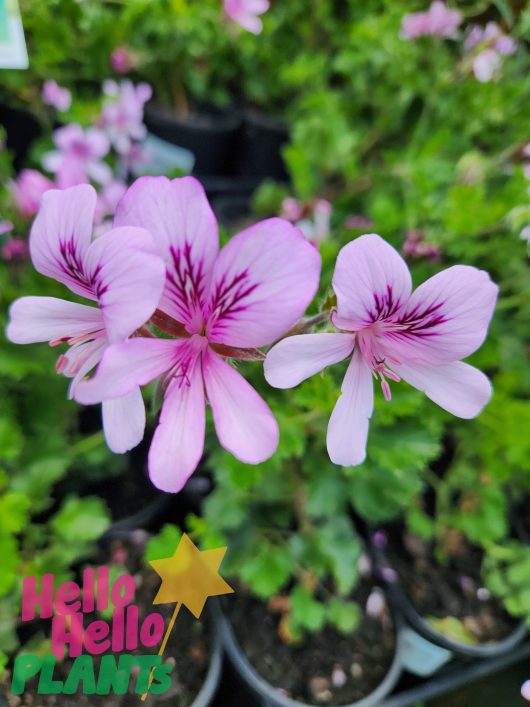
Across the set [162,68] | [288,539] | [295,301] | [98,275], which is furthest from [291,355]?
[162,68]

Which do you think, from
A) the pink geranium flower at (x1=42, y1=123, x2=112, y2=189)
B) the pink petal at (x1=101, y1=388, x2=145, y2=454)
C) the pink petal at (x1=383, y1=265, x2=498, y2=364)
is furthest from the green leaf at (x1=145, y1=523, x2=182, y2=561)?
the pink geranium flower at (x1=42, y1=123, x2=112, y2=189)

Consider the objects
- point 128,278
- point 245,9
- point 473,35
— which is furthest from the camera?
point 245,9

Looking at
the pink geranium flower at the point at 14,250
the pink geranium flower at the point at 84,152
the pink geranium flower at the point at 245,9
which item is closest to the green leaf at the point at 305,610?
the pink geranium flower at the point at 14,250

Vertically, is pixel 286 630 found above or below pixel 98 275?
below

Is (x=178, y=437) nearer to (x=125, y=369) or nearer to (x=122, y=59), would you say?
(x=125, y=369)

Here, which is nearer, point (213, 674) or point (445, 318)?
point (445, 318)

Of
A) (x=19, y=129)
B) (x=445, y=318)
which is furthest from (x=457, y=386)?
(x=19, y=129)

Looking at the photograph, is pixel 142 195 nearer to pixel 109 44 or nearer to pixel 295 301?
pixel 295 301
